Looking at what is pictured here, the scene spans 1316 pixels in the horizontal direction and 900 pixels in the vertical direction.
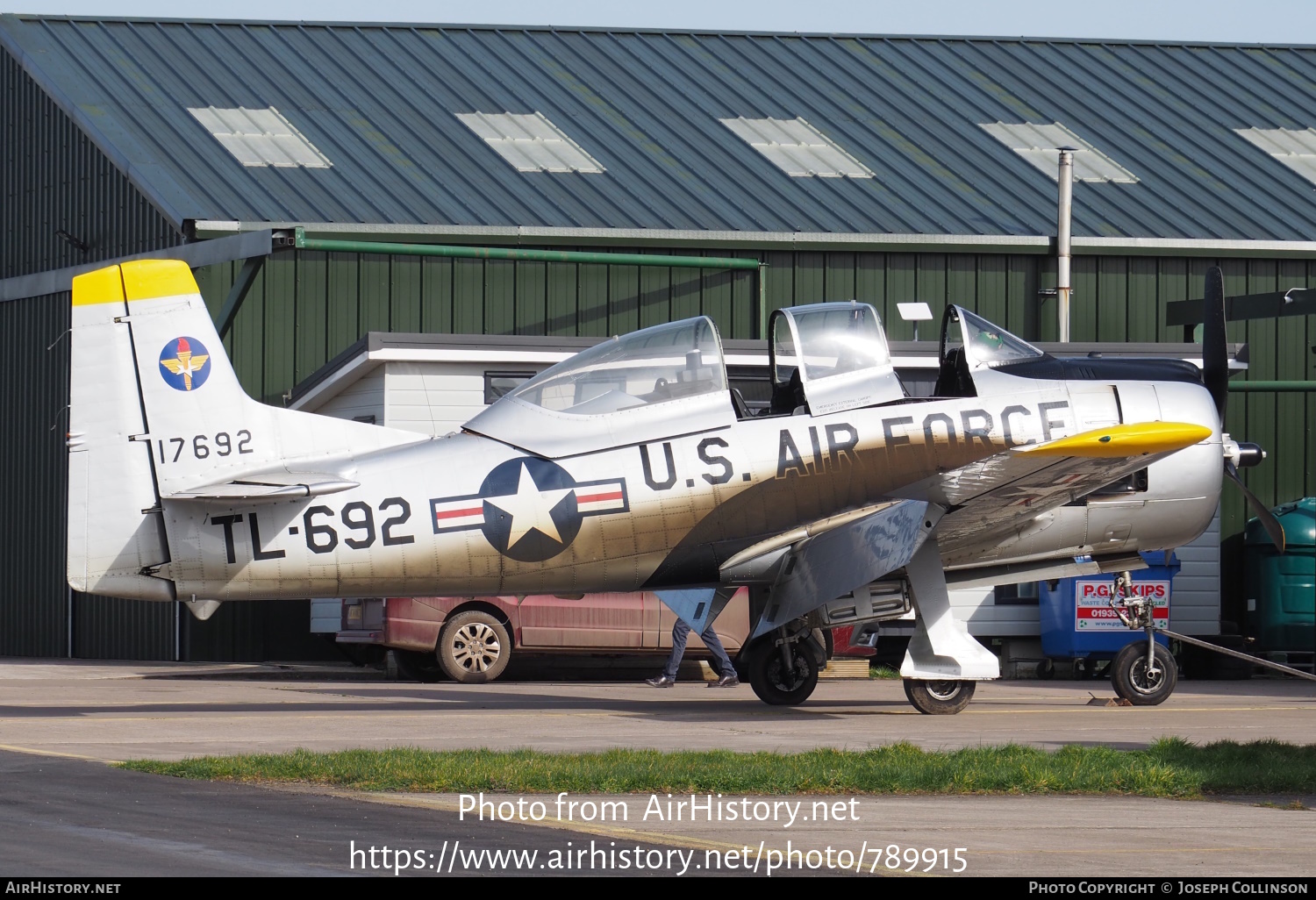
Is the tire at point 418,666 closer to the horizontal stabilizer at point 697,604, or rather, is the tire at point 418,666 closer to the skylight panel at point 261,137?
the horizontal stabilizer at point 697,604

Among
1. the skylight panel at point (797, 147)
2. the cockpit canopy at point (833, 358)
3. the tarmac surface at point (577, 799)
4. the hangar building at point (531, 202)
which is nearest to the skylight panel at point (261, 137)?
the hangar building at point (531, 202)

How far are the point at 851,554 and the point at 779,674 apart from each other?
2.08 meters

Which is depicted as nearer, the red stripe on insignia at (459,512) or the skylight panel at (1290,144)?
the red stripe on insignia at (459,512)

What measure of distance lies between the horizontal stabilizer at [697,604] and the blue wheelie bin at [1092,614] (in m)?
7.21

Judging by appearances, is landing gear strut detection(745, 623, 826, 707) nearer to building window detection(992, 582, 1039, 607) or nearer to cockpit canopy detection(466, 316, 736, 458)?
cockpit canopy detection(466, 316, 736, 458)

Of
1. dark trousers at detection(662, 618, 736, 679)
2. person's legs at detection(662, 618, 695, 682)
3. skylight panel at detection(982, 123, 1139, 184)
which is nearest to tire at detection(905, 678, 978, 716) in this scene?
dark trousers at detection(662, 618, 736, 679)

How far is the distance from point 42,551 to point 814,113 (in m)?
14.9

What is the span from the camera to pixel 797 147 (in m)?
31.2

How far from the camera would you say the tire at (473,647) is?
20.5m

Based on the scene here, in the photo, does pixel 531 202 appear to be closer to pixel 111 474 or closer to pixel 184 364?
pixel 184 364

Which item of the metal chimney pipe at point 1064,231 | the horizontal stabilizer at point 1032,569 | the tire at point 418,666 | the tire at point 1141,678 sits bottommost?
the tire at point 418,666

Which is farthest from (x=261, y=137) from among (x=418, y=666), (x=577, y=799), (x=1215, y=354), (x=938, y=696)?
(x=577, y=799)
